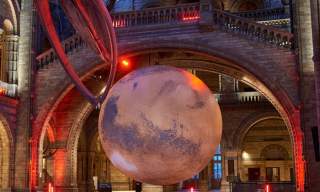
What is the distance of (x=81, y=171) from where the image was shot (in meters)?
29.4

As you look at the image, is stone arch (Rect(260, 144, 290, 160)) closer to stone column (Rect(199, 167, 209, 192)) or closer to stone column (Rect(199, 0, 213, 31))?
stone column (Rect(199, 167, 209, 192))

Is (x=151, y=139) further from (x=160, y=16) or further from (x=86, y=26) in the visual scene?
(x=160, y=16)

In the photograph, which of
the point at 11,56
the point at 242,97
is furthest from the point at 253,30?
the point at 11,56

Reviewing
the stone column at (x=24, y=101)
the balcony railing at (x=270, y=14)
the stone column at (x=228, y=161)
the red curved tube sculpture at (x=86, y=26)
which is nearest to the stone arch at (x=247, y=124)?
the stone column at (x=228, y=161)

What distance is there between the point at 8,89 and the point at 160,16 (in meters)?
7.22

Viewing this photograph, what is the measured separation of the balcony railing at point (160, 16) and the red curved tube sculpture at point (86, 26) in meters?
6.89

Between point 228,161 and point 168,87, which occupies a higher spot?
point 168,87

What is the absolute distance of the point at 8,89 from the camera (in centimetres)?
2084

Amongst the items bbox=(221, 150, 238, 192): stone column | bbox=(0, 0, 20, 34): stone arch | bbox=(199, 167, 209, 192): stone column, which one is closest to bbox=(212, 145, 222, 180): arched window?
bbox=(199, 167, 209, 192): stone column

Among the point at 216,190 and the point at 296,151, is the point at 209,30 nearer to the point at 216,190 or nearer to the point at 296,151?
the point at 296,151

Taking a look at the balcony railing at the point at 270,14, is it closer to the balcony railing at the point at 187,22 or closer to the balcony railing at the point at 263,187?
the balcony railing at the point at 187,22

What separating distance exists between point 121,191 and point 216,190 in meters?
6.43

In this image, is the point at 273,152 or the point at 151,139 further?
the point at 273,152

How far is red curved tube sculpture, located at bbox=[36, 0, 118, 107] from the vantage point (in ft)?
36.4
